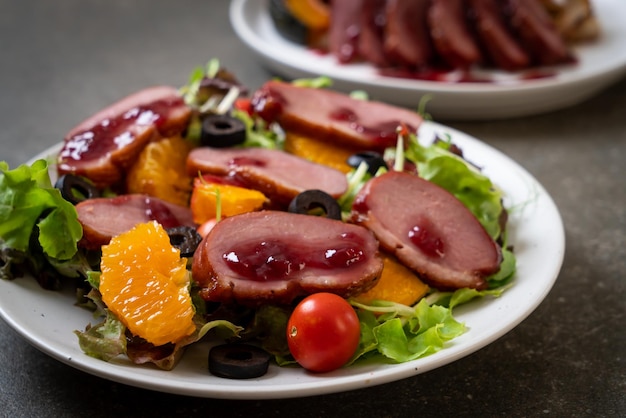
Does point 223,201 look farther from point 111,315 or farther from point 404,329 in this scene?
point 404,329

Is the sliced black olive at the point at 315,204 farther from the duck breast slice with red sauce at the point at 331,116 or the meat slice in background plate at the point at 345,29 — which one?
the meat slice in background plate at the point at 345,29

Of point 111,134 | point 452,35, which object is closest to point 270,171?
point 111,134

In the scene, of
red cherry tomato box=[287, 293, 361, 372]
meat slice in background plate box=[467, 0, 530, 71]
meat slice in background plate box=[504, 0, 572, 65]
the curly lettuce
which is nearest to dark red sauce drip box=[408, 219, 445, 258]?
red cherry tomato box=[287, 293, 361, 372]

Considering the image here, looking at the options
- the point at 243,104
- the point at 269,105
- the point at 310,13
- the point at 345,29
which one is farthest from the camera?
the point at 310,13

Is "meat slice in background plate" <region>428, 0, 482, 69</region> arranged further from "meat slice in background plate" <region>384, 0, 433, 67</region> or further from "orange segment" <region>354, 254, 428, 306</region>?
"orange segment" <region>354, 254, 428, 306</region>

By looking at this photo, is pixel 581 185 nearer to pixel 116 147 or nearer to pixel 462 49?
pixel 462 49
